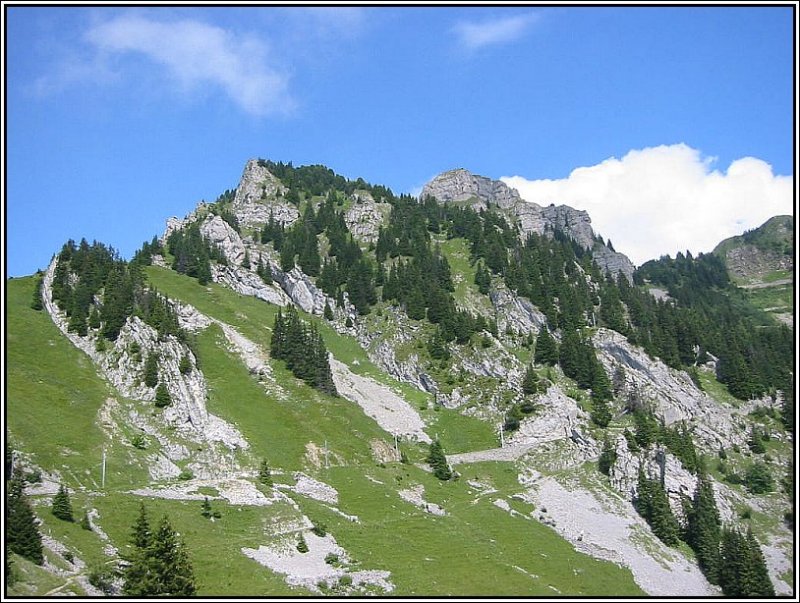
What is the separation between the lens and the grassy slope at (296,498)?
67312mm

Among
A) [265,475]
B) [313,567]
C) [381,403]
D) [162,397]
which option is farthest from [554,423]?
[162,397]

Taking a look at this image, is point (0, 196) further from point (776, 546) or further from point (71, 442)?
point (776, 546)

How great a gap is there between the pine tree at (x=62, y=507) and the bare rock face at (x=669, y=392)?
12062cm

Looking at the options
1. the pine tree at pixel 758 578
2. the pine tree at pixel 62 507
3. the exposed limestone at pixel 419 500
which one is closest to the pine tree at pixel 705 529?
the pine tree at pixel 758 578

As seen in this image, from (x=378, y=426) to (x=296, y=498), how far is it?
40.6 m

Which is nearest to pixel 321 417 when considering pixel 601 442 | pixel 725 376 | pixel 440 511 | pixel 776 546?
pixel 440 511

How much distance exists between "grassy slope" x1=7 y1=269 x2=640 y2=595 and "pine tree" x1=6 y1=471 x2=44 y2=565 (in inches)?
108

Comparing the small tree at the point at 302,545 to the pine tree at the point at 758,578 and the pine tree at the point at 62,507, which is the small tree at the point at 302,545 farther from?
the pine tree at the point at 758,578

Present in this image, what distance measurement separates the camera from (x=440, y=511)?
95000mm

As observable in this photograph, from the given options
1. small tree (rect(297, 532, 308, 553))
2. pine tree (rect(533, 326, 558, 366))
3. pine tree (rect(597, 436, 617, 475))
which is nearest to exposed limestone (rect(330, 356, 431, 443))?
pine tree (rect(597, 436, 617, 475))

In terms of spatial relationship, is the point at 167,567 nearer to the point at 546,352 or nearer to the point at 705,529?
the point at 705,529

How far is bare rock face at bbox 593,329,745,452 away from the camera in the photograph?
470 feet

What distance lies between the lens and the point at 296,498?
86750 millimetres

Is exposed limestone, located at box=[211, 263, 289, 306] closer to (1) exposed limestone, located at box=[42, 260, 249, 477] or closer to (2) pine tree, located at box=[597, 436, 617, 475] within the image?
(1) exposed limestone, located at box=[42, 260, 249, 477]
